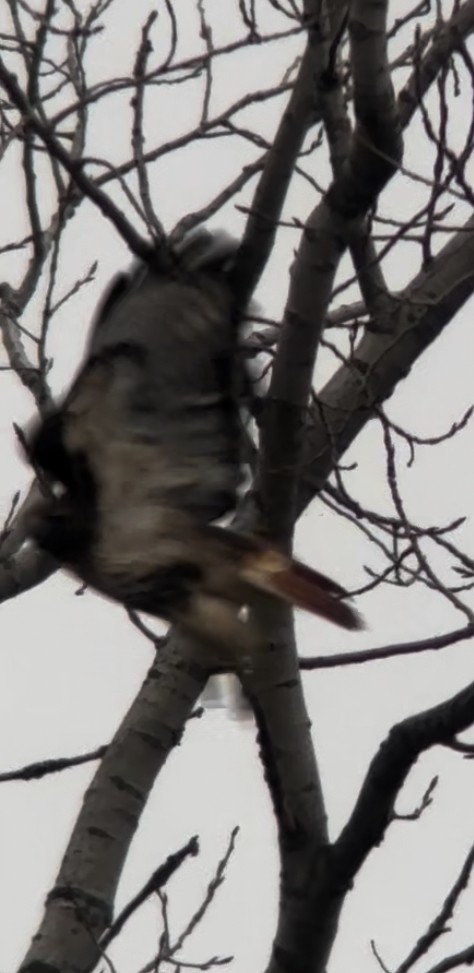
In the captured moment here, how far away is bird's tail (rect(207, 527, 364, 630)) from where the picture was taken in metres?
2.54

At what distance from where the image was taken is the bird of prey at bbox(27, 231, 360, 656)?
270cm

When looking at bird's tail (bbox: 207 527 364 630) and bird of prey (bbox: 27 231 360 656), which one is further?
bird of prey (bbox: 27 231 360 656)

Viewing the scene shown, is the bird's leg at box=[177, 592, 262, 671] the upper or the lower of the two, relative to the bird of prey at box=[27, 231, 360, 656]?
lower

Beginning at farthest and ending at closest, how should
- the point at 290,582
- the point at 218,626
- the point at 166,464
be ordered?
1. the point at 166,464
2. the point at 218,626
3. the point at 290,582

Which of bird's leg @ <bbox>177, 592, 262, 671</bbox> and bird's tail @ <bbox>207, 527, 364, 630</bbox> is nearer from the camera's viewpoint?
bird's tail @ <bbox>207, 527, 364, 630</bbox>

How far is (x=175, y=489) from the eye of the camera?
3.12 m

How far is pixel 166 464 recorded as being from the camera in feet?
10.3

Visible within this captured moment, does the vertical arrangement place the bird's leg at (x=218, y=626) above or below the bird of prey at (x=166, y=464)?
below

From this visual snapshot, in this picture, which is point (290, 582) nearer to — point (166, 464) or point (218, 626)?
point (218, 626)

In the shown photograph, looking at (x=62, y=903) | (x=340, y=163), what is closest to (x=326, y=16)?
(x=340, y=163)

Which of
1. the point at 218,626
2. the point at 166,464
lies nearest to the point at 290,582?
the point at 218,626

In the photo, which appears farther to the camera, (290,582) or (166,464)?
(166,464)

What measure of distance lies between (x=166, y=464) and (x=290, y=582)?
0.63 meters

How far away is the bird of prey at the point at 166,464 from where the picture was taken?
2695mm
